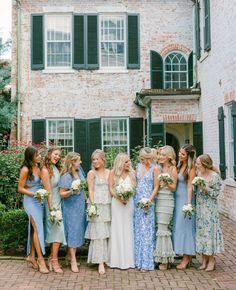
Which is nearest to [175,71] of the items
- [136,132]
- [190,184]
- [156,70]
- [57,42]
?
[156,70]

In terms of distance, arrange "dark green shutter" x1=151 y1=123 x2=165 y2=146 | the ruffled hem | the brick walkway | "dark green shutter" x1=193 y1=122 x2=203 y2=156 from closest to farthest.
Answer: the brick walkway → the ruffled hem → "dark green shutter" x1=193 y1=122 x2=203 y2=156 → "dark green shutter" x1=151 y1=123 x2=165 y2=146

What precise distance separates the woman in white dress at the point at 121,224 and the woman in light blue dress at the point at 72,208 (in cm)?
49

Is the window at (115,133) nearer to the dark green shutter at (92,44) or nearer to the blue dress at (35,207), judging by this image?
the dark green shutter at (92,44)

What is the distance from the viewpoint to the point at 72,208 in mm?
6723

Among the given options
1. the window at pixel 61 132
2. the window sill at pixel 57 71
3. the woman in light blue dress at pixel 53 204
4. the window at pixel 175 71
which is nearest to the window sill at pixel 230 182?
the window at pixel 175 71

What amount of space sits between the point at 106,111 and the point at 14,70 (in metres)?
3.55

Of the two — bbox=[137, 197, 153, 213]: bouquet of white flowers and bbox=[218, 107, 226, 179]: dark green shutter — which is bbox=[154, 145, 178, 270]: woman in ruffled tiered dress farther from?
bbox=[218, 107, 226, 179]: dark green shutter

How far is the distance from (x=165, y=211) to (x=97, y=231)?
109 centimetres

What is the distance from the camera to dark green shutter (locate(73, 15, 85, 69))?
49.6 ft

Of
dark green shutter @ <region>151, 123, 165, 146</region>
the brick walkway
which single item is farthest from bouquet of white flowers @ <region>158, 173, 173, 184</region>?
dark green shutter @ <region>151, 123, 165, 146</region>

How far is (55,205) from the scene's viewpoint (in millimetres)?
6645

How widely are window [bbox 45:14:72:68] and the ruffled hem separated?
9.59 meters

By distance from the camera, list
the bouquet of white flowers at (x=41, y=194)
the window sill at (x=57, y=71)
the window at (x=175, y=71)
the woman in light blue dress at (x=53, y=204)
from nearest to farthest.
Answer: the bouquet of white flowers at (x=41, y=194), the woman in light blue dress at (x=53, y=204), the window sill at (x=57, y=71), the window at (x=175, y=71)

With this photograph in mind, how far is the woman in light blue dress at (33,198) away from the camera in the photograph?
21.3ft
